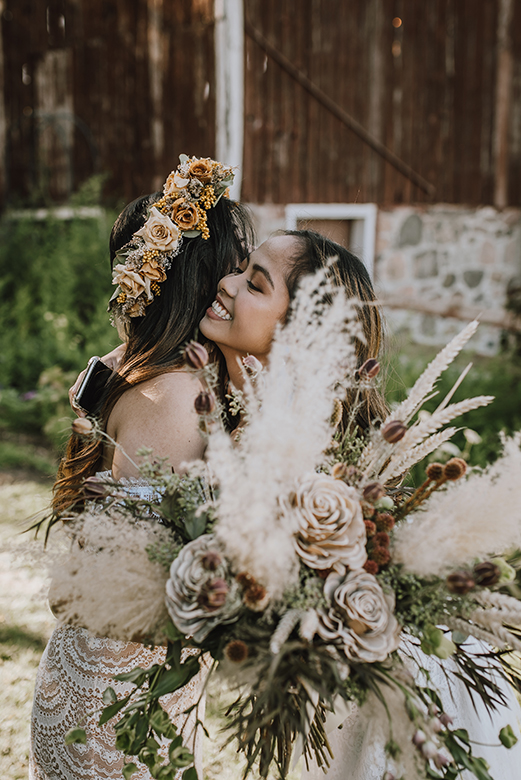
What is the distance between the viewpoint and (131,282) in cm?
221

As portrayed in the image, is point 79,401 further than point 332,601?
Yes

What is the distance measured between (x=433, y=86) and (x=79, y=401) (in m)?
8.09

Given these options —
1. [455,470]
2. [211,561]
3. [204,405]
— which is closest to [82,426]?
[204,405]

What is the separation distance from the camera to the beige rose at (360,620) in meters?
1.06

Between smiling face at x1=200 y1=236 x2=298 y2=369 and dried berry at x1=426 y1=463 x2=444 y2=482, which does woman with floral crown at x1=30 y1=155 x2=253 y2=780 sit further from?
dried berry at x1=426 y1=463 x2=444 y2=482

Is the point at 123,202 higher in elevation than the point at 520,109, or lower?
lower

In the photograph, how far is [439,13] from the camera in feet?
27.4

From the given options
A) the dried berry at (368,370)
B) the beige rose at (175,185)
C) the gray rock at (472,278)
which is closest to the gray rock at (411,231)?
the gray rock at (472,278)

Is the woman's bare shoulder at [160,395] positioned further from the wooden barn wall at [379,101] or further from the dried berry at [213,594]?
the wooden barn wall at [379,101]

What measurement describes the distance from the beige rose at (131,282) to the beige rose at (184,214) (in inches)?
9.4

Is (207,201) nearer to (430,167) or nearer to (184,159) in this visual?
(184,159)

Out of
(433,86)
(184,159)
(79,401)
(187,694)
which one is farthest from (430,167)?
(187,694)

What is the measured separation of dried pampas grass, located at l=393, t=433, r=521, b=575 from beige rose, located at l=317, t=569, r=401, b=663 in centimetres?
10

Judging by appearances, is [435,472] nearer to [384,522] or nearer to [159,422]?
[384,522]
